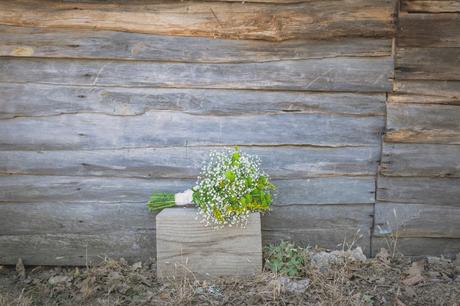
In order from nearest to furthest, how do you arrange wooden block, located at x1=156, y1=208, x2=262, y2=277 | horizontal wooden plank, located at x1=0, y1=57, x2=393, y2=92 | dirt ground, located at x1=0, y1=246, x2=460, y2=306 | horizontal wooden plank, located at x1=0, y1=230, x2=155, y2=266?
dirt ground, located at x1=0, y1=246, x2=460, y2=306 < wooden block, located at x1=156, y1=208, x2=262, y2=277 < horizontal wooden plank, located at x1=0, y1=57, x2=393, y2=92 < horizontal wooden plank, located at x1=0, y1=230, x2=155, y2=266

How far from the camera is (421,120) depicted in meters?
4.16

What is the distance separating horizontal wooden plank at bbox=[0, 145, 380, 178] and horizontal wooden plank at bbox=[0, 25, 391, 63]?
75cm

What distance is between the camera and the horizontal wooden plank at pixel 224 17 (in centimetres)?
402

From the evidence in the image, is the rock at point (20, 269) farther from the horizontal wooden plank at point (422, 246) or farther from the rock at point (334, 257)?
the horizontal wooden plank at point (422, 246)

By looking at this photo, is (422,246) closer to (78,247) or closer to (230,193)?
(230,193)

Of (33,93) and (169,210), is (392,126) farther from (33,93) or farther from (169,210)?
(33,93)

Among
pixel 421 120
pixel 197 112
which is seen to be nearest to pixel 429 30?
pixel 421 120

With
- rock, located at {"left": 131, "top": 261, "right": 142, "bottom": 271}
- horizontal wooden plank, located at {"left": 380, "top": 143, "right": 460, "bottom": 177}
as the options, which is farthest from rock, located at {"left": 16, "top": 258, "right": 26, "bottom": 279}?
horizontal wooden plank, located at {"left": 380, "top": 143, "right": 460, "bottom": 177}

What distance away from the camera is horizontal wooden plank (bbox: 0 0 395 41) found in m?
4.02

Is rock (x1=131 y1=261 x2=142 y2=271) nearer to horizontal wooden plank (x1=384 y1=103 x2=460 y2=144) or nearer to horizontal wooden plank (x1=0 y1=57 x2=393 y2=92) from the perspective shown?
horizontal wooden plank (x1=0 y1=57 x2=393 y2=92)

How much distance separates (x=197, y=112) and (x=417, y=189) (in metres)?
1.90

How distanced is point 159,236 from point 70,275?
0.88m

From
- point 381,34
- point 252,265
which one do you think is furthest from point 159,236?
point 381,34

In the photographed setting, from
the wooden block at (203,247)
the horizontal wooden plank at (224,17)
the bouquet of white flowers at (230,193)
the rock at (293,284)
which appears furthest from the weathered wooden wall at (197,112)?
the rock at (293,284)
